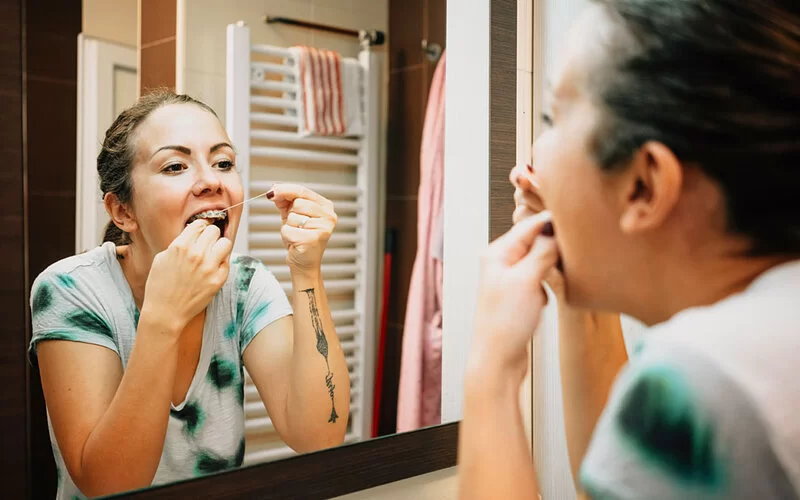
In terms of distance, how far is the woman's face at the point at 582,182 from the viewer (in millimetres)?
618

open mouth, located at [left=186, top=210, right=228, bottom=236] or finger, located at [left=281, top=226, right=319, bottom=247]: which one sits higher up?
open mouth, located at [left=186, top=210, right=228, bottom=236]

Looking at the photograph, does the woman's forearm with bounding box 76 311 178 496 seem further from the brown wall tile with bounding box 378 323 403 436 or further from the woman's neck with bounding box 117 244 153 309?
the brown wall tile with bounding box 378 323 403 436

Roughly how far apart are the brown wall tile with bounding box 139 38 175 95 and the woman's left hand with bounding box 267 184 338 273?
8.4 inches

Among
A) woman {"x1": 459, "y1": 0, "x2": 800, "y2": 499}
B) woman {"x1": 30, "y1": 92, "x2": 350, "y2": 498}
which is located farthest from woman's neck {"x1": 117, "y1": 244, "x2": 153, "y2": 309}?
woman {"x1": 459, "y1": 0, "x2": 800, "y2": 499}

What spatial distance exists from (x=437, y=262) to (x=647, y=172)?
69cm

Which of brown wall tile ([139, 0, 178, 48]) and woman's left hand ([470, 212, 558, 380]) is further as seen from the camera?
brown wall tile ([139, 0, 178, 48])

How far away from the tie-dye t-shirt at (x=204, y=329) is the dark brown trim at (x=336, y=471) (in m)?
0.02

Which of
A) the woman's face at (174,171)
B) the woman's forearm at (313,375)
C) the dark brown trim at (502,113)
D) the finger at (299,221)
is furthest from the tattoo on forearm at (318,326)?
the dark brown trim at (502,113)

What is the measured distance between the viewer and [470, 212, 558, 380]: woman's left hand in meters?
0.71

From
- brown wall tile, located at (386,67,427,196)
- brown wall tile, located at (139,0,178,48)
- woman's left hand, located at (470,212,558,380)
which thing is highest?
brown wall tile, located at (139,0,178,48)

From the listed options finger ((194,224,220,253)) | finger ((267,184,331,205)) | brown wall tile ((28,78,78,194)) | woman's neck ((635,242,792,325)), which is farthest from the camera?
finger ((267,184,331,205))

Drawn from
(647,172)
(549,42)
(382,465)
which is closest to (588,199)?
(647,172)

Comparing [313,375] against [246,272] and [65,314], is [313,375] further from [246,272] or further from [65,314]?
[65,314]

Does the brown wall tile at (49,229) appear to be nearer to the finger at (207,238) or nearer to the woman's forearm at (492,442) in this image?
the finger at (207,238)
